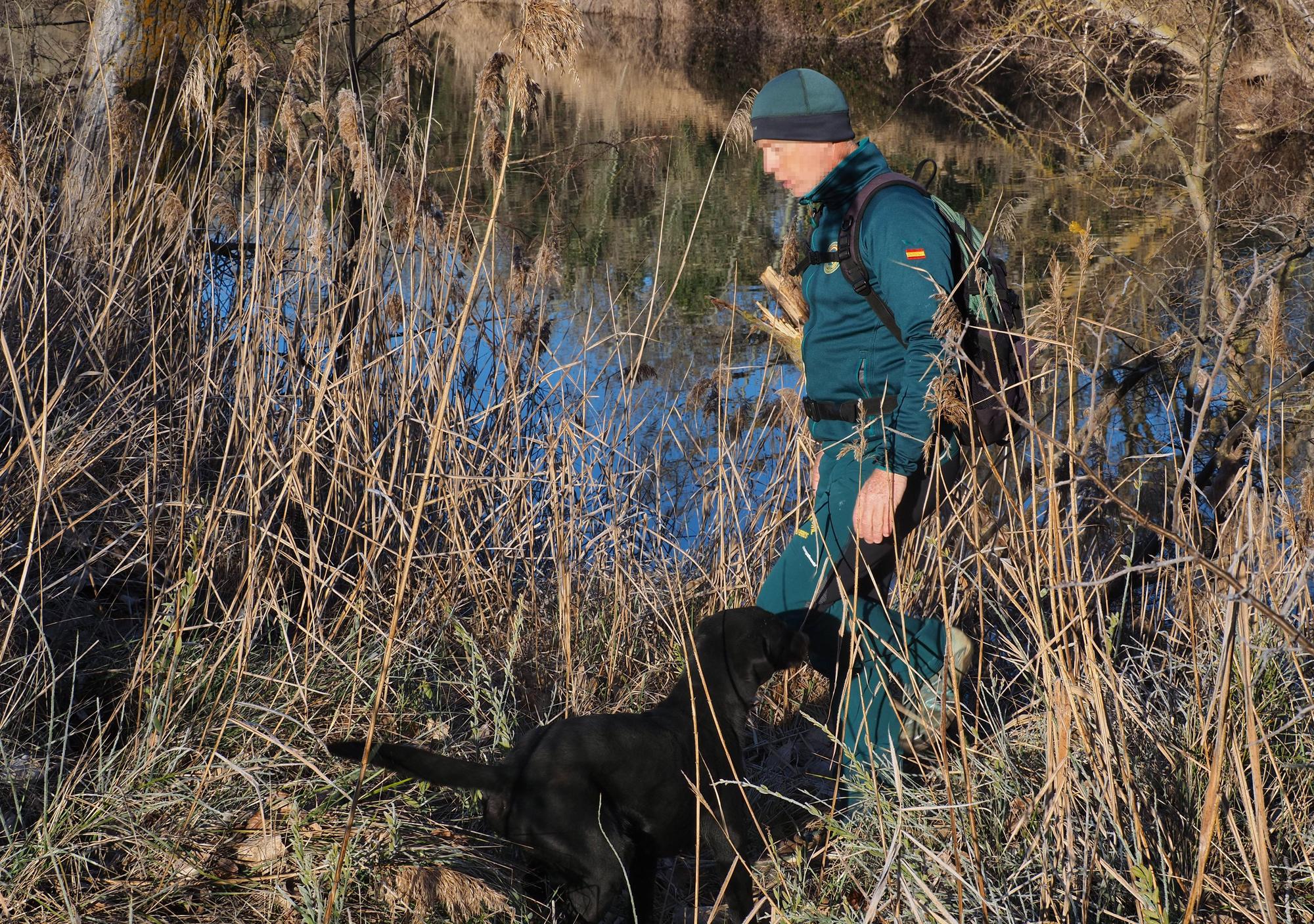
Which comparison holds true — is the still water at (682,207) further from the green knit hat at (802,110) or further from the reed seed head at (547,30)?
the reed seed head at (547,30)

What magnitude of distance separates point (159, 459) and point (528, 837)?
186 cm

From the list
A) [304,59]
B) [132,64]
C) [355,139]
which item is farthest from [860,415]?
[132,64]

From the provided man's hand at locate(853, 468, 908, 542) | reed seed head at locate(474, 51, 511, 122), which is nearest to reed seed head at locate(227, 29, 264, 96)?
reed seed head at locate(474, 51, 511, 122)

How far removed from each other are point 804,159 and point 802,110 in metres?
0.12

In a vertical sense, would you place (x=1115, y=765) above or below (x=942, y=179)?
below

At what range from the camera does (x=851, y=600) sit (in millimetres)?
2850

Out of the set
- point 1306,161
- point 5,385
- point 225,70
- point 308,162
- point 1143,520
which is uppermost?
point 1306,161

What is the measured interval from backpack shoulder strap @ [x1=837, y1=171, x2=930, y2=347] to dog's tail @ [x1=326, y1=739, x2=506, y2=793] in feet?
4.39

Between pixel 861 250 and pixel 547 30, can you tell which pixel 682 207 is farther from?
pixel 547 30

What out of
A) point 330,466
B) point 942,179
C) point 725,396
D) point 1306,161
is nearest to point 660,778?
point 330,466

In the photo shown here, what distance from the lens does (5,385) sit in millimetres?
3490

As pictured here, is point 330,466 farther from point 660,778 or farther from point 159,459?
point 660,778

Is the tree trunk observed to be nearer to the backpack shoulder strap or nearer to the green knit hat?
the green knit hat

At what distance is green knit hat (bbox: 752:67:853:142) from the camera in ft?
9.39
